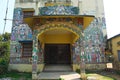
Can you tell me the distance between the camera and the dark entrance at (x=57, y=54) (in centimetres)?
1416

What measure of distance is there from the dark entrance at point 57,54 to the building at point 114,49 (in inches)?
168

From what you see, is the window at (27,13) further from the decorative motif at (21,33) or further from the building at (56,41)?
the decorative motif at (21,33)

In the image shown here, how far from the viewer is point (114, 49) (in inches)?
471

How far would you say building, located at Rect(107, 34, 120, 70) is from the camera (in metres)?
11.2

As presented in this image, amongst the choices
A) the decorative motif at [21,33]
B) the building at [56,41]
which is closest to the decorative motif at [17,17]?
the building at [56,41]

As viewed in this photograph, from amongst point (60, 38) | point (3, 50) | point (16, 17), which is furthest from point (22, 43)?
point (60, 38)

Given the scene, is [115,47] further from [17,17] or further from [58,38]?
[17,17]

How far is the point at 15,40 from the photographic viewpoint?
1305cm

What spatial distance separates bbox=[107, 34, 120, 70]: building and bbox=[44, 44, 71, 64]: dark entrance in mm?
4259

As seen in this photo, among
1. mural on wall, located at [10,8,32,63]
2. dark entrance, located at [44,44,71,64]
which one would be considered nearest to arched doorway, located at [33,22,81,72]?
dark entrance, located at [44,44,71,64]

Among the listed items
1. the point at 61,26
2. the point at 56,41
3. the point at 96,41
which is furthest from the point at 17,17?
the point at 96,41

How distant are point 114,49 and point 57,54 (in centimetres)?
606

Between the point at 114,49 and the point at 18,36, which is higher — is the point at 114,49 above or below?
below

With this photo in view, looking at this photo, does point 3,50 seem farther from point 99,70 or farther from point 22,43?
point 99,70
